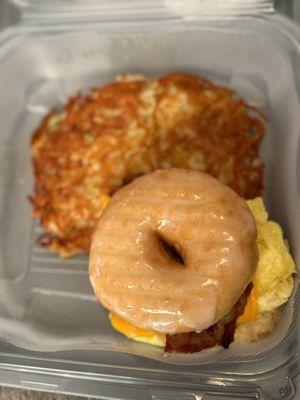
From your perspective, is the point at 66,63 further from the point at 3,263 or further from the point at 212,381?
the point at 212,381

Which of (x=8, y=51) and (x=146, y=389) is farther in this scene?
(x=8, y=51)

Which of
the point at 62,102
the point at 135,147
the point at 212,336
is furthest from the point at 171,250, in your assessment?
the point at 62,102

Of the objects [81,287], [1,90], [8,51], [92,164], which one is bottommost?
[81,287]

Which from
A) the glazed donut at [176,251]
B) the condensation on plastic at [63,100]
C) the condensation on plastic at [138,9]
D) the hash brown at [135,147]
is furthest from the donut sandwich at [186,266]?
the condensation on plastic at [138,9]

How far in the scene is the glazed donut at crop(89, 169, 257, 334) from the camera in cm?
114

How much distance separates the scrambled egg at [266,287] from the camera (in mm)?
1290

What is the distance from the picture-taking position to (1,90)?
1.82 m

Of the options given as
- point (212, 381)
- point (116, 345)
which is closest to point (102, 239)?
point (116, 345)

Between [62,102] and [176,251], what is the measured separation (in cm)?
95

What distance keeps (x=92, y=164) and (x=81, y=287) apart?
17.0 inches

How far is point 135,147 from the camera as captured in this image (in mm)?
1697

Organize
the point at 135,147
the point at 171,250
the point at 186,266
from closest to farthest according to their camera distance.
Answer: the point at 186,266, the point at 171,250, the point at 135,147

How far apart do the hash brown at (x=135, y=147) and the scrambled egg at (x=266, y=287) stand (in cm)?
33

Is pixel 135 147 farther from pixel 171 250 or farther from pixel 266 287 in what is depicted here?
pixel 266 287
